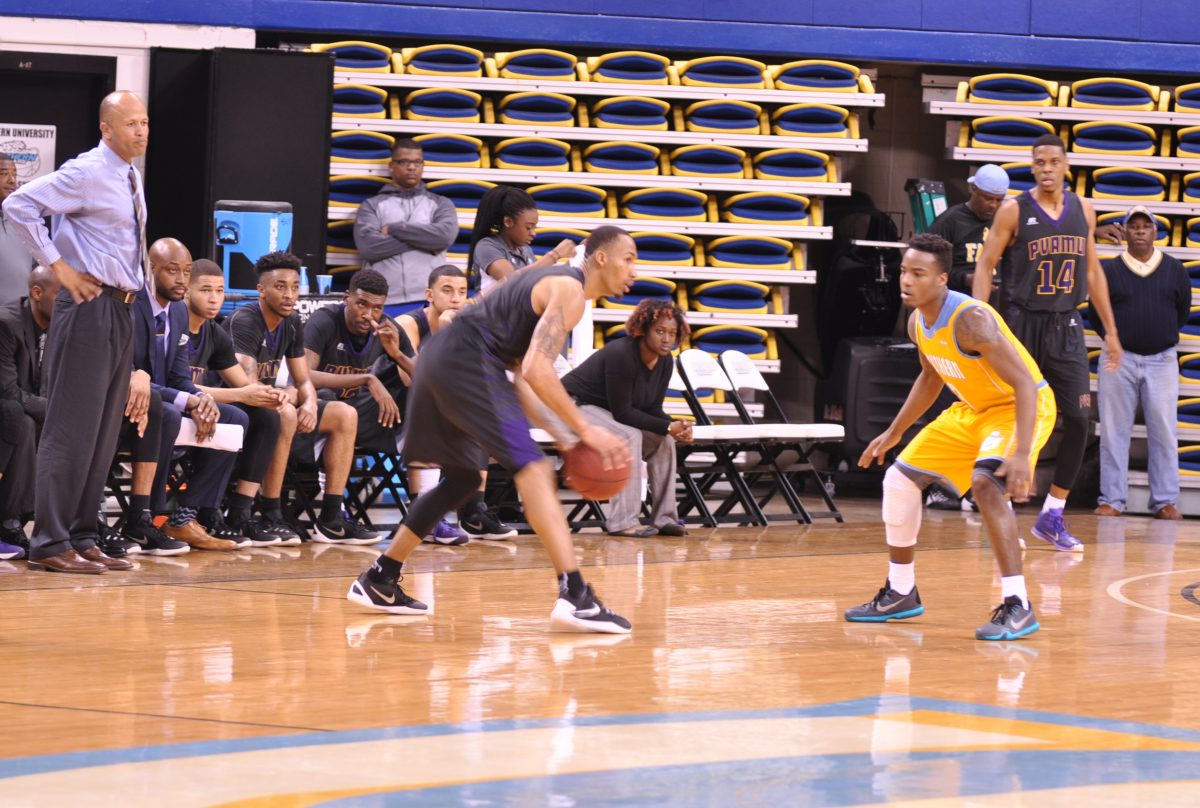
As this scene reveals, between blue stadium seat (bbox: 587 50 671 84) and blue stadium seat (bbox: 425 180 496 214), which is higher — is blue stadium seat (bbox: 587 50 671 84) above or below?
above

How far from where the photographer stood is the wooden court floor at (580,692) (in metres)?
3.82

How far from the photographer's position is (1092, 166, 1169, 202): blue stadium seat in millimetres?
12820

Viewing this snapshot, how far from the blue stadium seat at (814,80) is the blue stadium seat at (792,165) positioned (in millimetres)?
475

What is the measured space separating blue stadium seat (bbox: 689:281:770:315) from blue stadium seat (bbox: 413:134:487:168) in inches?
71.9

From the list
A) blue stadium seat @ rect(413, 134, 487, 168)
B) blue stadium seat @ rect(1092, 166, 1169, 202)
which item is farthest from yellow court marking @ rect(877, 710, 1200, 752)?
blue stadium seat @ rect(1092, 166, 1169, 202)

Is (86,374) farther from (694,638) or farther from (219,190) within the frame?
(219,190)

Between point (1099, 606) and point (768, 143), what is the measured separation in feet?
19.5

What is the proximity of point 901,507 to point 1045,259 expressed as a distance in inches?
154

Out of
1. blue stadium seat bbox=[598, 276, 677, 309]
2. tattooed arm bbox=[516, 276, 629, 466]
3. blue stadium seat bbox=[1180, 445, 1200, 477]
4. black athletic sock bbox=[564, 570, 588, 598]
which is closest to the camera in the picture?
tattooed arm bbox=[516, 276, 629, 466]

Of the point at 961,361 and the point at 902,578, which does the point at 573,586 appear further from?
the point at 961,361

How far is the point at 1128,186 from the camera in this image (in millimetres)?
12906

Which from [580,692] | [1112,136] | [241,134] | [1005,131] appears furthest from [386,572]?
[1112,136]

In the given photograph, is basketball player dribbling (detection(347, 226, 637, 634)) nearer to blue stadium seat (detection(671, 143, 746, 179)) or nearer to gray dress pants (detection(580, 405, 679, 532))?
gray dress pants (detection(580, 405, 679, 532))

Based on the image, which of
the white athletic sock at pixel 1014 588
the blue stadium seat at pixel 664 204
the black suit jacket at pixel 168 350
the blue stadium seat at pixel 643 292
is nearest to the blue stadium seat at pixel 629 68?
the blue stadium seat at pixel 664 204
